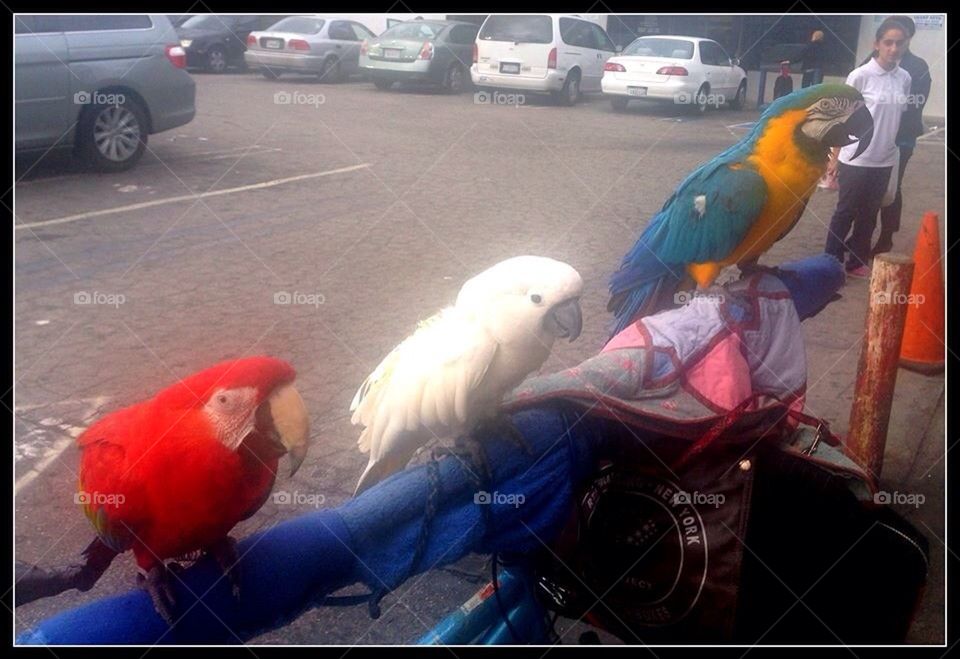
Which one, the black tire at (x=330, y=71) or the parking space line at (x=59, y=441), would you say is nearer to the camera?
the parking space line at (x=59, y=441)

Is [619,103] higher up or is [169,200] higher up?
[619,103]

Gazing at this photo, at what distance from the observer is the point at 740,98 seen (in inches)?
94.2

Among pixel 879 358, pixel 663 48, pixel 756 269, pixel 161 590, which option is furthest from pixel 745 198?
pixel 161 590

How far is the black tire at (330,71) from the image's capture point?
3372 mm

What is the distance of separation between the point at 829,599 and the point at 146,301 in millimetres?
2912

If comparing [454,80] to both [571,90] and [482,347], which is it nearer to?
[571,90]

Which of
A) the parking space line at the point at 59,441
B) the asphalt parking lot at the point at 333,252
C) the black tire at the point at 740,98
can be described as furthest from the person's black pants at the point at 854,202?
the parking space line at the point at 59,441

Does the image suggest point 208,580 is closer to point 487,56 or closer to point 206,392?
point 206,392

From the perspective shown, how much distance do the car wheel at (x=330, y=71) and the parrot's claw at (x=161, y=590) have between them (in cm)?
236

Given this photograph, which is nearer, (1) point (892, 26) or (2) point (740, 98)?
(1) point (892, 26)

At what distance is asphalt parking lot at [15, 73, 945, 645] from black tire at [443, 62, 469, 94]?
2.1 inches

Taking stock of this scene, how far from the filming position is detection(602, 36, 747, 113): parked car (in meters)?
2.27

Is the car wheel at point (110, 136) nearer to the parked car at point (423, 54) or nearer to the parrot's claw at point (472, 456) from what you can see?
the parked car at point (423, 54)

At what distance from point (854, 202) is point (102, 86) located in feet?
11.4
